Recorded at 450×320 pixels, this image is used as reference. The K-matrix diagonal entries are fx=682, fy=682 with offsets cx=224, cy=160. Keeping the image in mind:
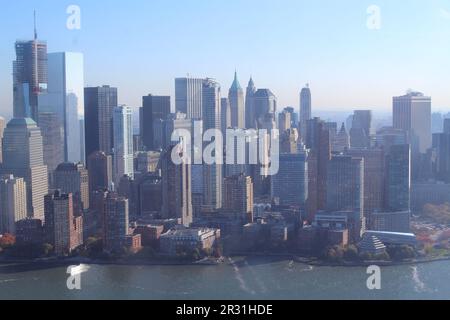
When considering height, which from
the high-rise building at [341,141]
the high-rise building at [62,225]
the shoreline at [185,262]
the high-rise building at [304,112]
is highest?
the high-rise building at [304,112]

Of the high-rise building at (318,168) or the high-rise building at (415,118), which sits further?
the high-rise building at (415,118)

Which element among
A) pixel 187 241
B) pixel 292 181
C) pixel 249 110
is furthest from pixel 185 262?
pixel 249 110

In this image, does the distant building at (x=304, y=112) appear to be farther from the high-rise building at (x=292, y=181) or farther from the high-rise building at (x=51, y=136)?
the high-rise building at (x=51, y=136)

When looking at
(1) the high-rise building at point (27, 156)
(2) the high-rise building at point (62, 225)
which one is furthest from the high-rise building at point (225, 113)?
(2) the high-rise building at point (62, 225)

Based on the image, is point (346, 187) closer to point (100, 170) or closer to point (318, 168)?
point (318, 168)
